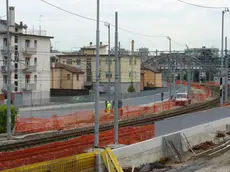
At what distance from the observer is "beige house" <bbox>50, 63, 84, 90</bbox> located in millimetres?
70438

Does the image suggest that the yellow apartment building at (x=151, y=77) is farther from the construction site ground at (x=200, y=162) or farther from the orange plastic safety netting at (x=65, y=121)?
the construction site ground at (x=200, y=162)

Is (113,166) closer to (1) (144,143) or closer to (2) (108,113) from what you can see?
(1) (144,143)

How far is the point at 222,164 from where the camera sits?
1958 centimetres

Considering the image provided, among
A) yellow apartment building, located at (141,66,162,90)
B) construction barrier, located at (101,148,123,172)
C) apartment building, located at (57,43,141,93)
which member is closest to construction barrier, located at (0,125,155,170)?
construction barrier, located at (101,148,123,172)

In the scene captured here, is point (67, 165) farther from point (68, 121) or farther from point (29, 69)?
point (29, 69)

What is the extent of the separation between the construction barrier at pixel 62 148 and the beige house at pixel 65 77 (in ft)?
156

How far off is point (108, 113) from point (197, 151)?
55.0 ft

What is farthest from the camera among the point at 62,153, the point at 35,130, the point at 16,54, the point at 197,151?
the point at 16,54

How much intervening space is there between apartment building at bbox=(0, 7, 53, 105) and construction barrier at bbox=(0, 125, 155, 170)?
3240 centimetres

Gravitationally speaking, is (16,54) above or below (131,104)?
above

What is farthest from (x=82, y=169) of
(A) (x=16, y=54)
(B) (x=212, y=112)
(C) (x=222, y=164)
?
(A) (x=16, y=54)

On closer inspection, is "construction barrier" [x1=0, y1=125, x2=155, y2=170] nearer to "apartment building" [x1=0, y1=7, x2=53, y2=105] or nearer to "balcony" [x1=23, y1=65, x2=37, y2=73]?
"apartment building" [x1=0, y1=7, x2=53, y2=105]

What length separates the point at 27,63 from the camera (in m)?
58.4

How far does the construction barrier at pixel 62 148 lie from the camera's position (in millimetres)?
14750
